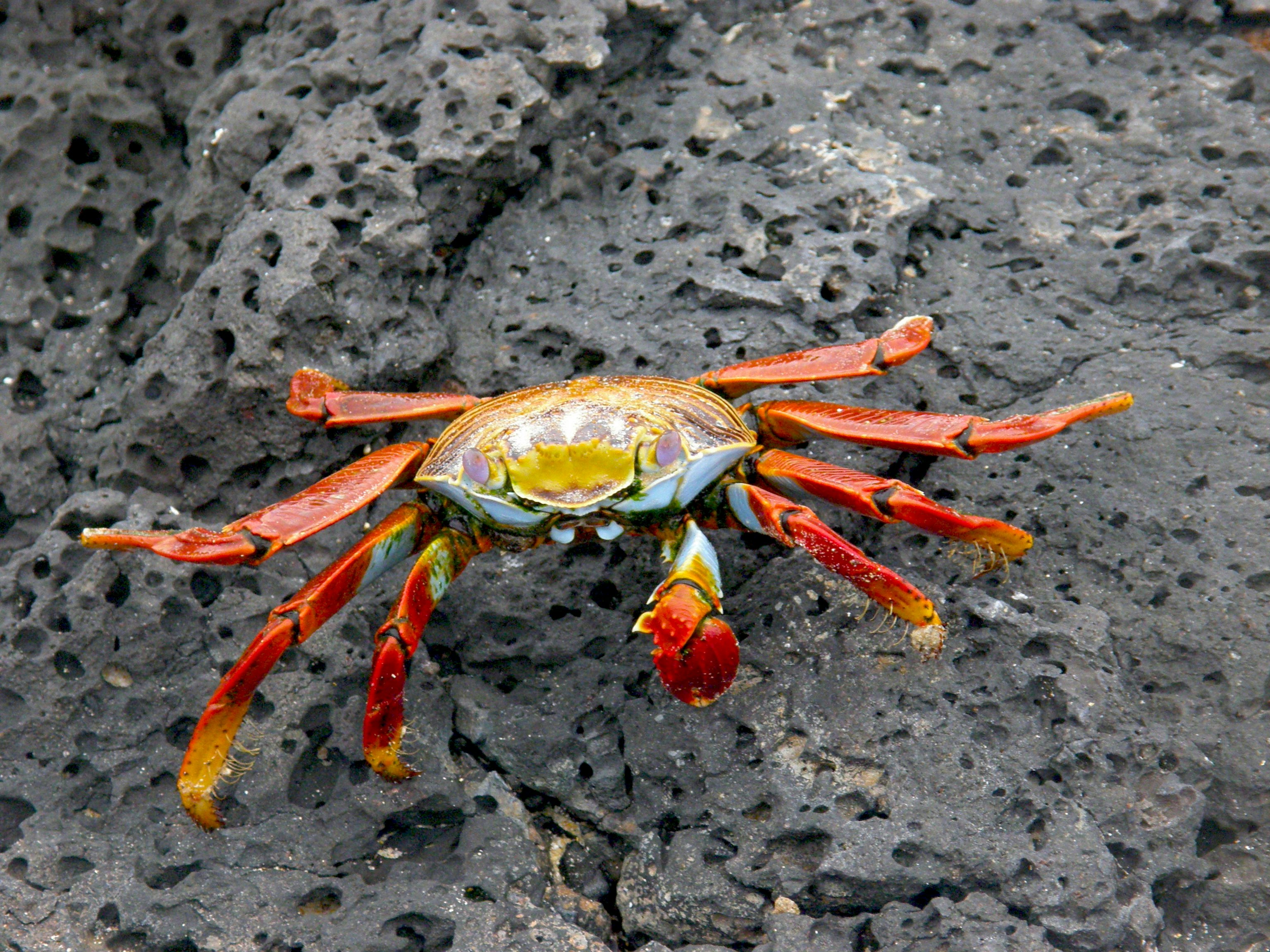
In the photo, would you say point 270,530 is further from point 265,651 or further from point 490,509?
point 490,509

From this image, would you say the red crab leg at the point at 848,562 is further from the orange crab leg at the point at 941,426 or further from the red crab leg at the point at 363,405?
the red crab leg at the point at 363,405

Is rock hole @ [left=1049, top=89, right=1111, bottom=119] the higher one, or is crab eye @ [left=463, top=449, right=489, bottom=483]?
crab eye @ [left=463, top=449, right=489, bottom=483]

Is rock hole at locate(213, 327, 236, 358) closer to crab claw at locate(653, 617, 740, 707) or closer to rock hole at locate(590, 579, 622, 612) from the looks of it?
rock hole at locate(590, 579, 622, 612)

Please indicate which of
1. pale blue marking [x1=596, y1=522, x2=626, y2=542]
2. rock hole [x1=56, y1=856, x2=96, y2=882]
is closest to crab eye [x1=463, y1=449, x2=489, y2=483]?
pale blue marking [x1=596, y1=522, x2=626, y2=542]

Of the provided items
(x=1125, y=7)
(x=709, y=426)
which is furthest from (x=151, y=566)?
(x=1125, y=7)

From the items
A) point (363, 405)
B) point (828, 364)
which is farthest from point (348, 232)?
point (828, 364)

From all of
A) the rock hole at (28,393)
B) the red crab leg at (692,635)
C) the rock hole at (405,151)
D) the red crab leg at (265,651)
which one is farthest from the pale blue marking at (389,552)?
the rock hole at (28,393)

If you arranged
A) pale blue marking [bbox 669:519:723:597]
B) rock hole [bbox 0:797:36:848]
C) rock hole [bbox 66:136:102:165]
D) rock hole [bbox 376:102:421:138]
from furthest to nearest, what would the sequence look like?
rock hole [bbox 66:136:102:165] → rock hole [bbox 376:102:421:138] → rock hole [bbox 0:797:36:848] → pale blue marking [bbox 669:519:723:597]
